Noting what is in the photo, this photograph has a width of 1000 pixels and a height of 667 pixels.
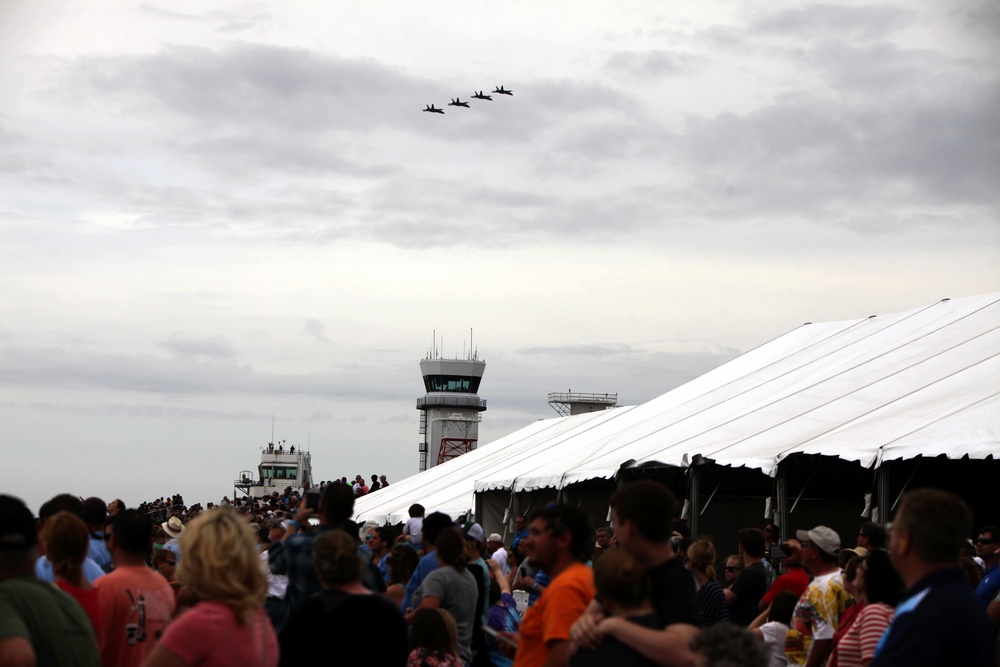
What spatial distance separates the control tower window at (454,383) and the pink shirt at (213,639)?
79.1m

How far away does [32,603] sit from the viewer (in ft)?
12.4

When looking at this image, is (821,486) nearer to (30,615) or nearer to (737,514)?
(737,514)

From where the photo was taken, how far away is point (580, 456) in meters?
19.1

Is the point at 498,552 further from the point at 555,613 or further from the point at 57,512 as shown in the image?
the point at 555,613

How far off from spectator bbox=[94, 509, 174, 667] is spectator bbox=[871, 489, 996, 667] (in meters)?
3.02

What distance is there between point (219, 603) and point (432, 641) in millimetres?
2511

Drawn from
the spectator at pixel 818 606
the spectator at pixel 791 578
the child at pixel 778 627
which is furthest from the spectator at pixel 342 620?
the spectator at pixel 791 578

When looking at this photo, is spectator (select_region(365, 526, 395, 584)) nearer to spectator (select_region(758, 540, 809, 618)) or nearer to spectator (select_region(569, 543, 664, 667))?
spectator (select_region(758, 540, 809, 618))

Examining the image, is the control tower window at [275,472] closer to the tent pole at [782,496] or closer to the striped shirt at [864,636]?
the tent pole at [782,496]

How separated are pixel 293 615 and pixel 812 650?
3.62 m

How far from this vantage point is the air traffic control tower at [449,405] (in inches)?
3184

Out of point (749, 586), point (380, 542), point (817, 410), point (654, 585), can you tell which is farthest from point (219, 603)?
point (817, 410)

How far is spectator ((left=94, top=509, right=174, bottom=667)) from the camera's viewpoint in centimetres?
491

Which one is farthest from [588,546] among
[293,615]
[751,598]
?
[751,598]
